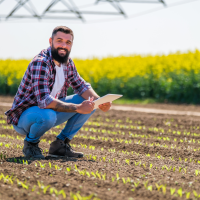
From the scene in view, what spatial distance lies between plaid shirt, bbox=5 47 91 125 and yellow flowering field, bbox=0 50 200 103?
8.14m

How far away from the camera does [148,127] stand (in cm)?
638

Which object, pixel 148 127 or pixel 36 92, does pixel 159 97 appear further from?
pixel 36 92

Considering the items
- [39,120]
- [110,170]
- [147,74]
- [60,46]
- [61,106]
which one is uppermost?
[147,74]

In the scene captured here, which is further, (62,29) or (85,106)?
(62,29)

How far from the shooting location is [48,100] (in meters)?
3.37

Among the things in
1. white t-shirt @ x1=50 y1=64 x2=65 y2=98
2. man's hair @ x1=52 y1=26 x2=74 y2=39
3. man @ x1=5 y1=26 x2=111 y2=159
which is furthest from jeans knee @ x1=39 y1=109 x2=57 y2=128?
man's hair @ x1=52 y1=26 x2=74 y2=39

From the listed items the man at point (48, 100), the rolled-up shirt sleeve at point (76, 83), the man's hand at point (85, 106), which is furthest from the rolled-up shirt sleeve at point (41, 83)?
the rolled-up shirt sleeve at point (76, 83)

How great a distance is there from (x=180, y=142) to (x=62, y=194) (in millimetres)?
2971

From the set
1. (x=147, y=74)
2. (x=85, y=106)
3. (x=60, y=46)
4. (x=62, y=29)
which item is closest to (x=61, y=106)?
(x=85, y=106)

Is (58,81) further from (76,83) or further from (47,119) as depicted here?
(47,119)

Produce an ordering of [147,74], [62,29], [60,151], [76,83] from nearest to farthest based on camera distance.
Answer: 1. [62,29]
2. [60,151]
3. [76,83]
4. [147,74]

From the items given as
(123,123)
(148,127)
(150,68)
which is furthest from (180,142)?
(150,68)

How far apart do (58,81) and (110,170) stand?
4.15ft

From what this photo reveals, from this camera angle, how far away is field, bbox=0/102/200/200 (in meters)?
2.55
